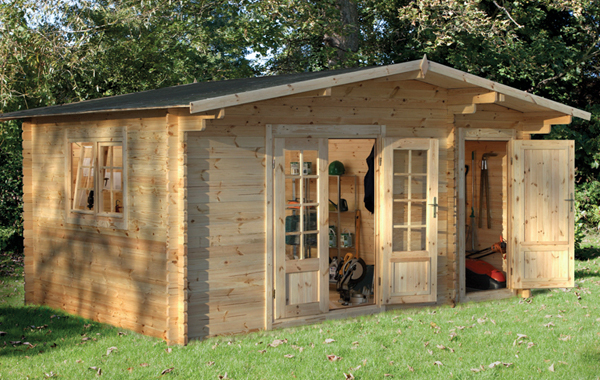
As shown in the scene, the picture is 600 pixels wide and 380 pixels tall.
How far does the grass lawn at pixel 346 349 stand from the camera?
552 cm

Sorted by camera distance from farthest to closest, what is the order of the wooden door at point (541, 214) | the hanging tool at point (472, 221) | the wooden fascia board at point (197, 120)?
the hanging tool at point (472, 221)
the wooden door at point (541, 214)
the wooden fascia board at point (197, 120)

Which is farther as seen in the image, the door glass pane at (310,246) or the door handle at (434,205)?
the door handle at (434,205)

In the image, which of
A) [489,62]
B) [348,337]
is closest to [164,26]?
[489,62]

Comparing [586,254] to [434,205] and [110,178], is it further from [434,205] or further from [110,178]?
[110,178]

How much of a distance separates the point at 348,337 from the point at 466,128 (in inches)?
132

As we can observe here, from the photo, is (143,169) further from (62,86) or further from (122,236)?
(62,86)

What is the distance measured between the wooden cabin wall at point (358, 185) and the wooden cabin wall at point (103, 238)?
414 cm

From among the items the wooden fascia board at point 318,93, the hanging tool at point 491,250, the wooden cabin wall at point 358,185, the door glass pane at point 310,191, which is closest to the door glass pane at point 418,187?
the door glass pane at point 310,191

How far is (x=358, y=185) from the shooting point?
10.1m

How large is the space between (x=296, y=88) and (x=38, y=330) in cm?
387

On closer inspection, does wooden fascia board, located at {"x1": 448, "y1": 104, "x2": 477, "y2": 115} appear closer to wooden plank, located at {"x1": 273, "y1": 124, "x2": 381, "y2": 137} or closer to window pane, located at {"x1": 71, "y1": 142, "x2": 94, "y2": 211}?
wooden plank, located at {"x1": 273, "y1": 124, "x2": 381, "y2": 137}

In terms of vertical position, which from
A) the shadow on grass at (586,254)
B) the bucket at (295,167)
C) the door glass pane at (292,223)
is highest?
the bucket at (295,167)

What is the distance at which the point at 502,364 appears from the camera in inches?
225

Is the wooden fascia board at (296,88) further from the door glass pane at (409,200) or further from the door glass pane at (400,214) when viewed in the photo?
the door glass pane at (400,214)
